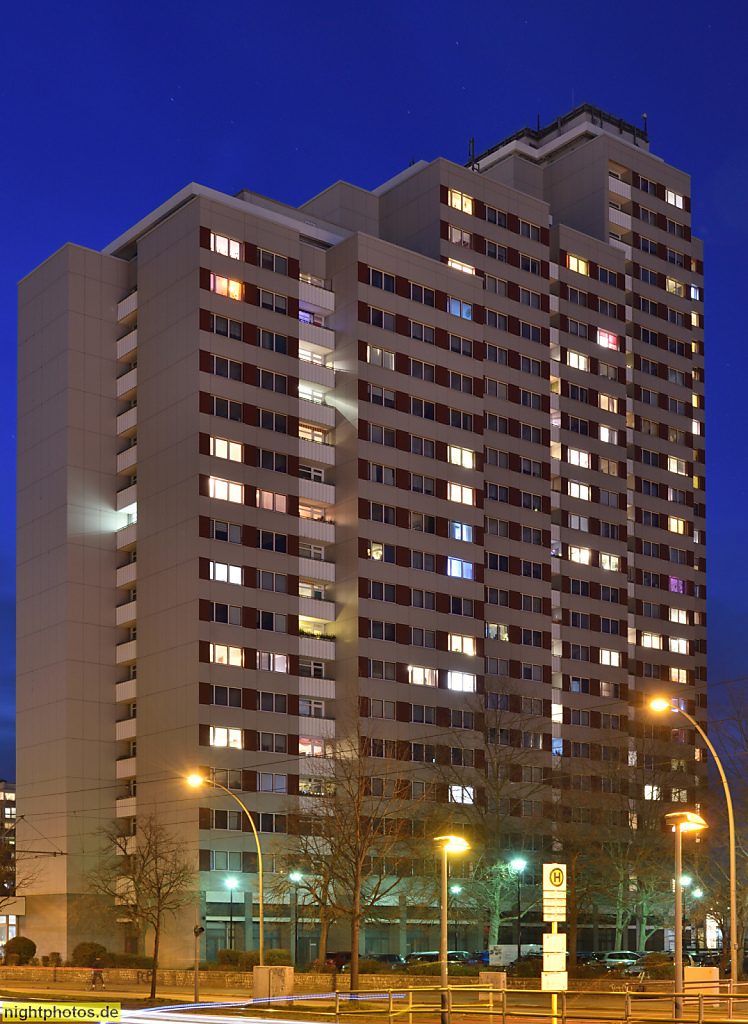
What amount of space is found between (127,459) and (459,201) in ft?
120

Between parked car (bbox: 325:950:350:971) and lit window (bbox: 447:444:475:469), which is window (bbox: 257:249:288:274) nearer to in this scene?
lit window (bbox: 447:444:475:469)

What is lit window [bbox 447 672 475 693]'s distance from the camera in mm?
106125

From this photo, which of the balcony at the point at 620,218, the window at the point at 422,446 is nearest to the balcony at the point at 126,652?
the window at the point at 422,446

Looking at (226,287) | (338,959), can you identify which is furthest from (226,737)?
(226,287)

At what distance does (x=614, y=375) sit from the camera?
12912 centimetres

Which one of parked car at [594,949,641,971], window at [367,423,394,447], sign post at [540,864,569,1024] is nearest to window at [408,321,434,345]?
window at [367,423,394,447]

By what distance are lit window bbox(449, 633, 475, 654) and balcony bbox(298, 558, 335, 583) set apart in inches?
446

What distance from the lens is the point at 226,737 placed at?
9369 cm

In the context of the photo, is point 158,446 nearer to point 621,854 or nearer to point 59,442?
point 59,442

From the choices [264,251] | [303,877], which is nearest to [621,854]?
[303,877]

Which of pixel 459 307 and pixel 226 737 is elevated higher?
pixel 459 307

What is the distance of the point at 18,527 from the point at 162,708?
22.4 metres

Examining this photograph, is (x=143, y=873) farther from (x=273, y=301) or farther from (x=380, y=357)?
(x=380, y=357)

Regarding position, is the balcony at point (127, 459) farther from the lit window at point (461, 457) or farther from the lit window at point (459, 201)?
the lit window at point (459, 201)
